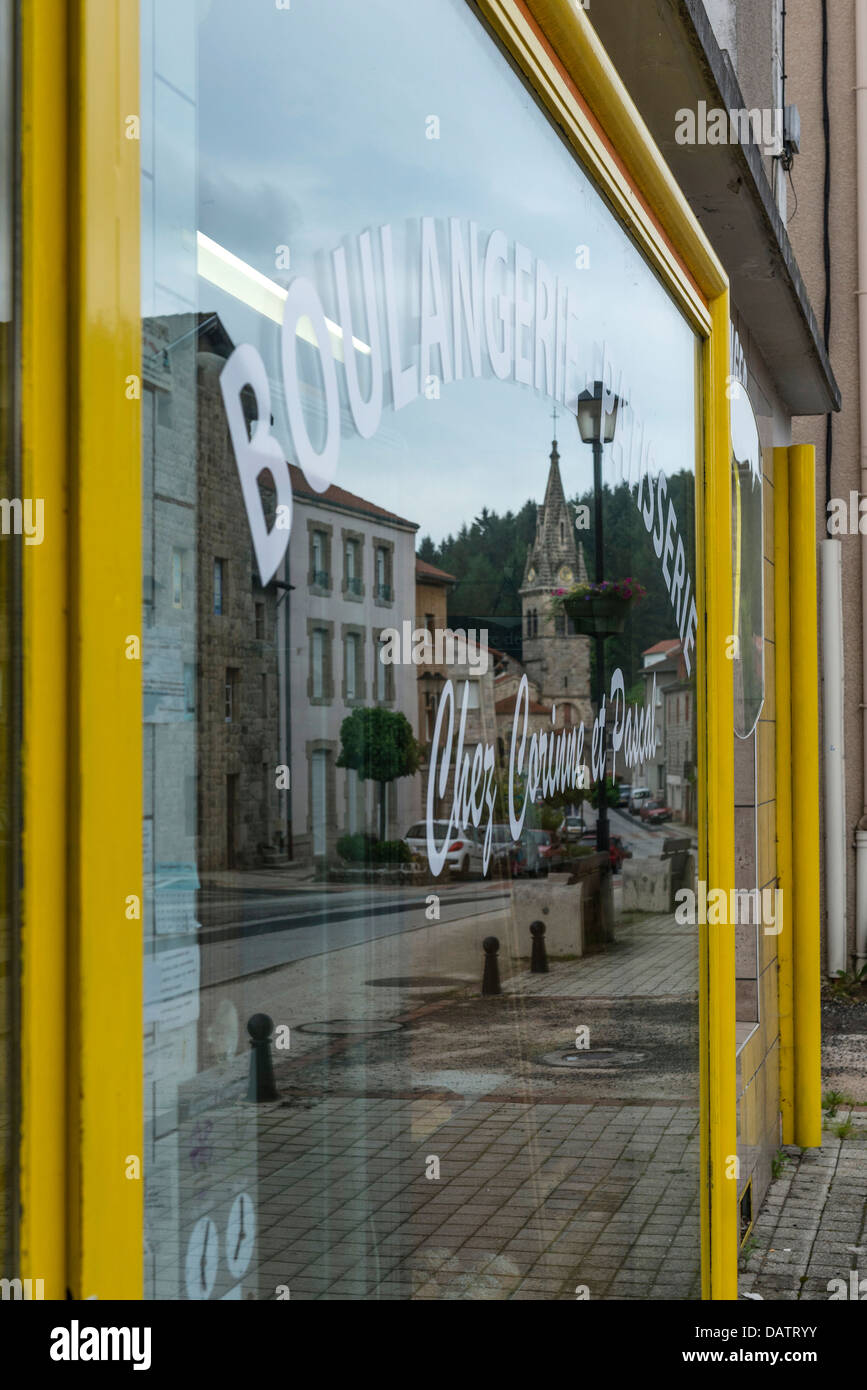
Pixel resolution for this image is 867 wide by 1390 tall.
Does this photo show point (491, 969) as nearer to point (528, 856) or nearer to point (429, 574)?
point (528, 856)

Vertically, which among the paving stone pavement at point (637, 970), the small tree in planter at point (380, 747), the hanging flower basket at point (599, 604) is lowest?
the paving stone pavement at point (637, 970)

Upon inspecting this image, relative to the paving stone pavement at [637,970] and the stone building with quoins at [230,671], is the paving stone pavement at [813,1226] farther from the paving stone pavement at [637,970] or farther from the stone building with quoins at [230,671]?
the stone building with quoins at [230,671]

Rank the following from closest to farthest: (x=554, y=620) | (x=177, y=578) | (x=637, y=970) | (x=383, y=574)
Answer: (x=177, y=578) < (x=383, y=574) < (x=554, y=620) < (x=637, y=970)

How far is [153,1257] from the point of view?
4.04ft

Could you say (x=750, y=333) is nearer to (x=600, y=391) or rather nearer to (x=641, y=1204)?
(x=600, y=391)

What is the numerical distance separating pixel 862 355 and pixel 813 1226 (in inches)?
255

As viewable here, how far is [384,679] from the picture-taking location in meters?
1.77

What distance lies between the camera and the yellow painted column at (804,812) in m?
5.84

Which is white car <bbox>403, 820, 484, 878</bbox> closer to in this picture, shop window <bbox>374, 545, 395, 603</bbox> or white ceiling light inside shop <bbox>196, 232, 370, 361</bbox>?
shop window <bbox>374, 545, 395, 603</bbox>

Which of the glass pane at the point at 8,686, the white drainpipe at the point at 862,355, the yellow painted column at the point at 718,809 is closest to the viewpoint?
the glass pane at the point at 8,686

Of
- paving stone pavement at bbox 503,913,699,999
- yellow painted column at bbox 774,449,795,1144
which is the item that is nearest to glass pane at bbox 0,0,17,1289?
paving stone pavement at bbox 503,913,699,999

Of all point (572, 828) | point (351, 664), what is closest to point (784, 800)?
point (572, 828)

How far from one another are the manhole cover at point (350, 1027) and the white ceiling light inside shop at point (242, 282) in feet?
2.69

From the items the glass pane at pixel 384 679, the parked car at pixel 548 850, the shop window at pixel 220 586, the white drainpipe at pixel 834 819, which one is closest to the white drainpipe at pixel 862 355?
the white drainpipe at pixel 834 819
